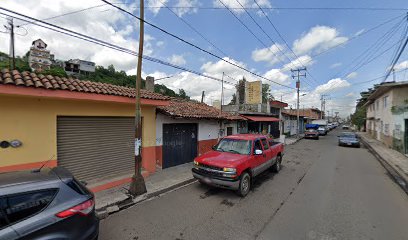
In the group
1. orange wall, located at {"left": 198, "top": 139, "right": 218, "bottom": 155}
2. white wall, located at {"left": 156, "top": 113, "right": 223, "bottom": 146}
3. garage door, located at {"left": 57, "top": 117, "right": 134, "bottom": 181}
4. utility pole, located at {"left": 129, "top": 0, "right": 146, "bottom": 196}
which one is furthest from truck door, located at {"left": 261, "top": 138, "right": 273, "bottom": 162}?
garage door, located at {"left": 57, "top": 117, "right": 134, "bottom": 181}

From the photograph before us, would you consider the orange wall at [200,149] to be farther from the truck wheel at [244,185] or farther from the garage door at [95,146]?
the truck wheel at [244,185]

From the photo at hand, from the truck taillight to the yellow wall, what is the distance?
143 inches

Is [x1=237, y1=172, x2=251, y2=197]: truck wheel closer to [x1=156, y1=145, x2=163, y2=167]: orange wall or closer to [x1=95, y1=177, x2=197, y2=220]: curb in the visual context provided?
[x1=95, y1=177, x2=197, y2=220]: curb

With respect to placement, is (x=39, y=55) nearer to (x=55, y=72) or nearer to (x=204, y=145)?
(x=55, y=72)

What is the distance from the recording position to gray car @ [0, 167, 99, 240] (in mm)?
2582

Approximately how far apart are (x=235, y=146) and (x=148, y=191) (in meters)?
3.32

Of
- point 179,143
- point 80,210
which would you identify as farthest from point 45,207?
point 179,143

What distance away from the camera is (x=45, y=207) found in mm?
2828

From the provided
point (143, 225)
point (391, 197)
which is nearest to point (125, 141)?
point (143, 225)

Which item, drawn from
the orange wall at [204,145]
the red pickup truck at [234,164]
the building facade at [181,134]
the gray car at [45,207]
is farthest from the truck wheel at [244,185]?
the orange wall at [204,145]

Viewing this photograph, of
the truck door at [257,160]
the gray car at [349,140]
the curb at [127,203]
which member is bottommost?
the curb at [127,203]

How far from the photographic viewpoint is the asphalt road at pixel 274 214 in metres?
4.33

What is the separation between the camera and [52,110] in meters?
5.92

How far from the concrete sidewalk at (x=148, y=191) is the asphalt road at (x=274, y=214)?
30 cm
